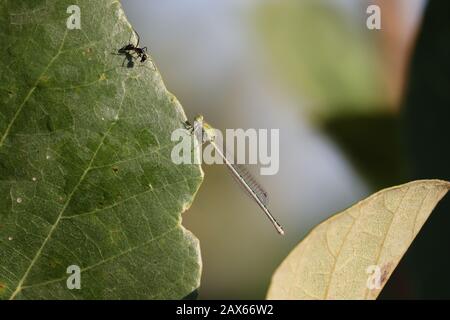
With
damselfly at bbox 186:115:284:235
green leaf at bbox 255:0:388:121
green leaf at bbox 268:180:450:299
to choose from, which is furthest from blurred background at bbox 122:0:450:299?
green leaf at bbox 268:180:450:299

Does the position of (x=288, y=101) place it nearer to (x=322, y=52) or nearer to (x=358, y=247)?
(x=322, y=52)

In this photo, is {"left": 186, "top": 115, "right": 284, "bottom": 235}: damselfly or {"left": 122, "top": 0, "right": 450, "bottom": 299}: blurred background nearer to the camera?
{"left": 186, "top": 115, "right": 284, "bottom": 235}: damselfly

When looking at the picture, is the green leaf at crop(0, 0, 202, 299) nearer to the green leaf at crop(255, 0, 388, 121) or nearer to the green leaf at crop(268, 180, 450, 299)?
the green leaf at crop(268, 180, 450, 299)

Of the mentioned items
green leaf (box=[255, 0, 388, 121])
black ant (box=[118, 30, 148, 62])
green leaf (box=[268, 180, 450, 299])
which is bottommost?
green leaf (box=[268, 180, 450, 299])
